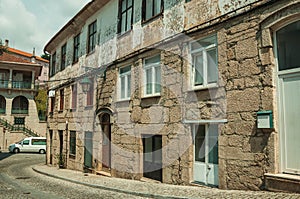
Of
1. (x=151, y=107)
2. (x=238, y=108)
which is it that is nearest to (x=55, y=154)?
(x=151, y=107)

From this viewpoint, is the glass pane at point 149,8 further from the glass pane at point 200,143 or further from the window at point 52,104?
the window at point 52,104

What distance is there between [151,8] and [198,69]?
338cm

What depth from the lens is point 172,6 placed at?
377 inches

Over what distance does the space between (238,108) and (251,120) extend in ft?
1.46

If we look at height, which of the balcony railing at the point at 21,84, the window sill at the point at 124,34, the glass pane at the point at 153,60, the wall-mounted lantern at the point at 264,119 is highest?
the balcony railing at the point at 21,84

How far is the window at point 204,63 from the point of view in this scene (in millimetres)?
8062

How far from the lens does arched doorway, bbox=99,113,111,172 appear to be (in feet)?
42.6

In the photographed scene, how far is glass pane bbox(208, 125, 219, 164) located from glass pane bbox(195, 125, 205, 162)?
24 cm

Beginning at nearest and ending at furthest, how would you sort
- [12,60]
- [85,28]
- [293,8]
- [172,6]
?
[293,8]
[172,6]
[85,28]
[12,60]

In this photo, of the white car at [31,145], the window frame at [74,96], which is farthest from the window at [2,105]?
the window frame at [74,96]

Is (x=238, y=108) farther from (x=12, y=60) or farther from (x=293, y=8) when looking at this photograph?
(x=12, y=60)

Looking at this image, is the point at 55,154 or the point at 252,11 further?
the point at 55,154

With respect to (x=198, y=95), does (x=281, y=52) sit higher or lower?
higher

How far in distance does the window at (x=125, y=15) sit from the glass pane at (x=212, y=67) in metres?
4.59
